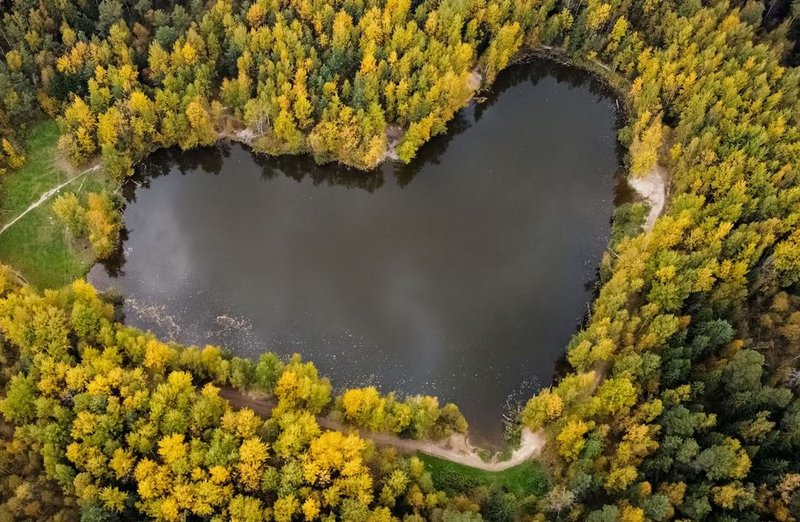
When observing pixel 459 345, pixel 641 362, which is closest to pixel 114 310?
pixel 459 345

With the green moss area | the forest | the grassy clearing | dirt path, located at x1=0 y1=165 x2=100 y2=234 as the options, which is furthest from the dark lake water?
dirt path, located at x1=0 y1=165 x2=100 y2=234

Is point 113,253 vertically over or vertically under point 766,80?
under

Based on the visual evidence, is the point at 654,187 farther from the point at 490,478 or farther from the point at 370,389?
the point at 370,389

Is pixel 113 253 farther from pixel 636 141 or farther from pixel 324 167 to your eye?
pixel 636 141

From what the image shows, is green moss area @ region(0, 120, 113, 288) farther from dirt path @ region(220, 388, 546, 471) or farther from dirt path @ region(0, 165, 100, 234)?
dirt path @ region(220, 388, 546, 471)

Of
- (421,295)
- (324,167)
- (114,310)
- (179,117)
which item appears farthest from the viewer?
(324,167)

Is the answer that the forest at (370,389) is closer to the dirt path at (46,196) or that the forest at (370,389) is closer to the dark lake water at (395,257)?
the dirt path at (46,196)
